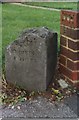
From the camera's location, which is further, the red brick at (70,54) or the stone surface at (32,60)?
the red brick at (70,54)

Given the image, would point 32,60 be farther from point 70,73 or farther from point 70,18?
point 70,18

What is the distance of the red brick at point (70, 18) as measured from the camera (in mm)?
4082

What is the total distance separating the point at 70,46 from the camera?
4223 millimetres

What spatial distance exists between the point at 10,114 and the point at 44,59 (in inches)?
28.3

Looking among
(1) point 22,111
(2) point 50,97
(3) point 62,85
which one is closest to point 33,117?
(1) point 22,111

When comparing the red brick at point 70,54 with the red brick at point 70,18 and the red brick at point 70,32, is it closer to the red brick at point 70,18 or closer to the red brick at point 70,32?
the red brick at point 70,32

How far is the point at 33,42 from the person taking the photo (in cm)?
405

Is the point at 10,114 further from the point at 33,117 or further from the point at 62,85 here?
the point at 62,85

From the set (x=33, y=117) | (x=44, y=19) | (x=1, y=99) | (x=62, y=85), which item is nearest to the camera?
(x=33, y=117)

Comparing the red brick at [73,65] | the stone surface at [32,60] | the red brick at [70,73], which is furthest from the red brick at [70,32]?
the red brick at [70,73]

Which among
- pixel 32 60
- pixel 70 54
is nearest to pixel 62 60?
pixel 70 54

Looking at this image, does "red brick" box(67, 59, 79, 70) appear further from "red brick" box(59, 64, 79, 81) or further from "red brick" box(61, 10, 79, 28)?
"red brick" box(61, 10, 79, 28)

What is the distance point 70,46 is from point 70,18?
0.31 metres

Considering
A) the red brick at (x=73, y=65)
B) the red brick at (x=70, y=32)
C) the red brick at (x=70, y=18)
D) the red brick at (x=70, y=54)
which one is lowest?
the red brick at (x=73, y=65)
